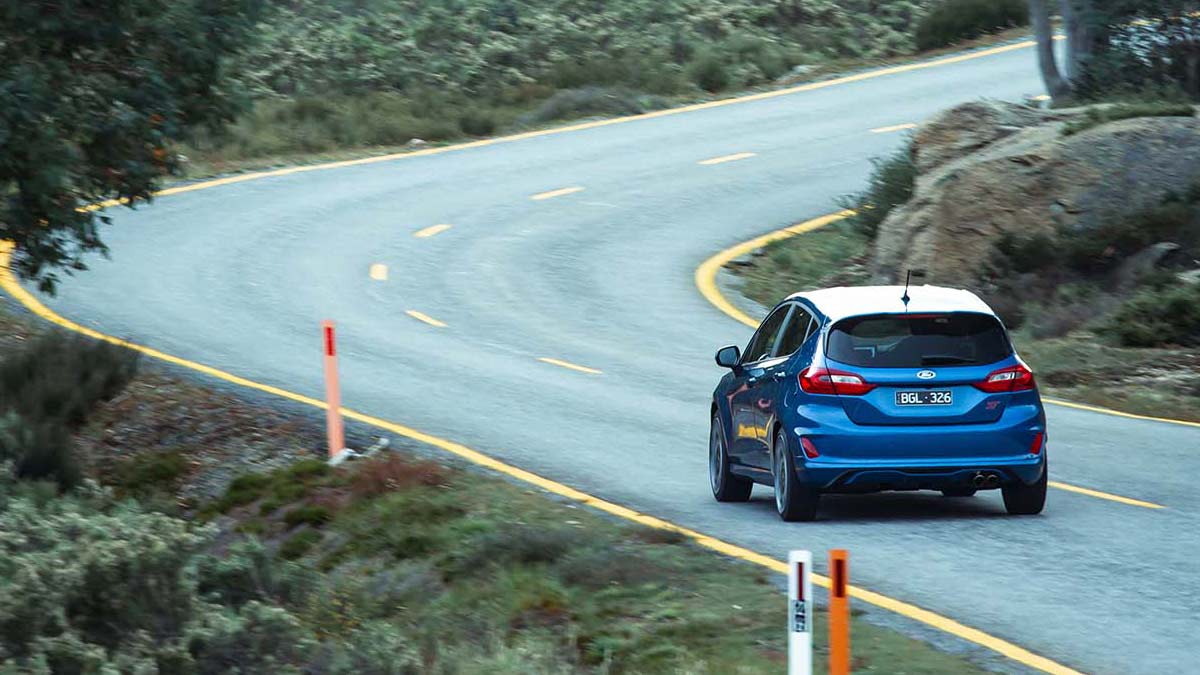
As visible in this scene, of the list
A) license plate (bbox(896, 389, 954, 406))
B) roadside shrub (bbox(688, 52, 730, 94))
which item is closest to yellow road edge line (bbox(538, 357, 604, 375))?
license plate (bbox(896, 389, 954, 406))

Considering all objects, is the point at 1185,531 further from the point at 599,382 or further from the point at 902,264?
the point at 902,264

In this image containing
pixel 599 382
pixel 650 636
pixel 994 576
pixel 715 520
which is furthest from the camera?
pixel 599 382

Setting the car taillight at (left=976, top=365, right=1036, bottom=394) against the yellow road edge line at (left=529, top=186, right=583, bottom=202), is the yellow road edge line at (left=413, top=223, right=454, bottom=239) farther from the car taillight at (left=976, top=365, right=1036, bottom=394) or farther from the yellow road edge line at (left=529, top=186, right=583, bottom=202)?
the car taillight at (left=976, top=365, right=1036, bottom=394)

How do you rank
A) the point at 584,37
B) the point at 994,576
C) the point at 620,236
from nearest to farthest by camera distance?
the point at 994,576
the point at 620,236
the point at 584,37

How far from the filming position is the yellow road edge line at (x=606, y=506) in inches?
358

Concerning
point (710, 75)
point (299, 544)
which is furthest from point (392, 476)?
point (710, 75)

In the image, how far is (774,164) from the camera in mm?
34250

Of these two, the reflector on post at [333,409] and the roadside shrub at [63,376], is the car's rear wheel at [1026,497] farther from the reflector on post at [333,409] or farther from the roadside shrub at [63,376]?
the roadside shrub at [63,376]

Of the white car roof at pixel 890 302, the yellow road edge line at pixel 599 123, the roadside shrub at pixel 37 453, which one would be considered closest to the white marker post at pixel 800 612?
the white car roof at pixel 890 302

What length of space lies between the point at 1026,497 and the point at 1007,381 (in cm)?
90

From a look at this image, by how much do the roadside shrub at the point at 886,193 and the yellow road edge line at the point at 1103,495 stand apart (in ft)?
41.8

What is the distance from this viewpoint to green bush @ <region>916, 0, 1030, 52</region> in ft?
146

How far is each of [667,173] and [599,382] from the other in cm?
1487

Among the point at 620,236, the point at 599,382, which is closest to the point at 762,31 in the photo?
the point at 620,236
